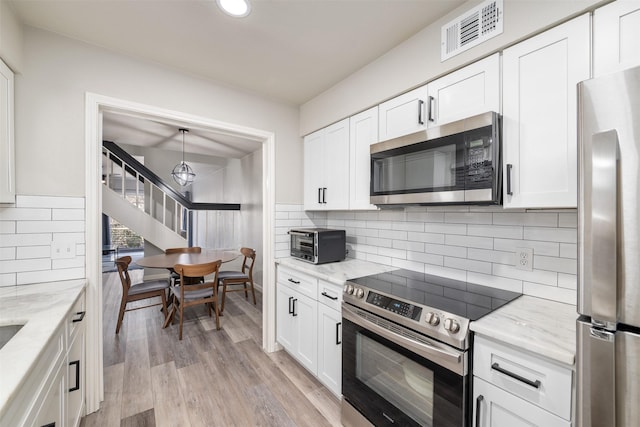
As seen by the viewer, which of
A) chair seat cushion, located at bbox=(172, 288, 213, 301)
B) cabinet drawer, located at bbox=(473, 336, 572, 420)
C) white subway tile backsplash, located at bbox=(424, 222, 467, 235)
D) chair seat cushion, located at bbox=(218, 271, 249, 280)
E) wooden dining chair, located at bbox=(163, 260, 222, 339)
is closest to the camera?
cabinet drawer, located at bbox=(473, 336, 572, 420)

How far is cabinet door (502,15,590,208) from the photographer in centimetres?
117

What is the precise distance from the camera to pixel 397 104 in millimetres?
1899

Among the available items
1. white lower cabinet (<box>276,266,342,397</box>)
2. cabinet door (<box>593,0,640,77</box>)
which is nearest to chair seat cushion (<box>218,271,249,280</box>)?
white lower cabinet (<box>276,266,342,397</box>)

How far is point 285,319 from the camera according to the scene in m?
2.56

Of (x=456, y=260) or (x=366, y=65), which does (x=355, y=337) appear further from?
(x=366, y=65)

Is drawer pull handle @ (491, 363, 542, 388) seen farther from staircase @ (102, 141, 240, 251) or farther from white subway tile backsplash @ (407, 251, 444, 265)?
staircase @ (102, 141, 240, 251)

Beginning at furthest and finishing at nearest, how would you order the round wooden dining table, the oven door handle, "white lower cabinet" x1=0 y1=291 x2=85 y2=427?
the round wooden dining table, the oven door handle, "white lower cabinet" x1=0 y1=291 x2=85 y2=427

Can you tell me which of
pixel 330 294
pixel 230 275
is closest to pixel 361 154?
pixel 330 294

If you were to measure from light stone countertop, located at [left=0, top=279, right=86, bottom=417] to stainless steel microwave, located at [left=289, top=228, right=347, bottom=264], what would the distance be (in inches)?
61.2

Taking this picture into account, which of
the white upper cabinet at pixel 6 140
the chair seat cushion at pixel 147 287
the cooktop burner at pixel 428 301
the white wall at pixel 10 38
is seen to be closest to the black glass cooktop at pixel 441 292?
the cooktop burner at pixel 428 301

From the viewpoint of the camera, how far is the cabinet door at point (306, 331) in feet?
7.06

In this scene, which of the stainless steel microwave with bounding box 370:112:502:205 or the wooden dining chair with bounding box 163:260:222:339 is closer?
the stainless steel microwave with bounding box 370:112:502:205

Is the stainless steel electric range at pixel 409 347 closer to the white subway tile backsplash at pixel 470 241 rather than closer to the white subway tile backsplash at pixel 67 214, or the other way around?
the white subway tile backsplash at pixel 470 241

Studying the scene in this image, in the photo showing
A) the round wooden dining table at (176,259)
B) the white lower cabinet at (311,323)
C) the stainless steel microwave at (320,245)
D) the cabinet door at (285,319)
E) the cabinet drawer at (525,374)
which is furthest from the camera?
the round wooden dining table at (176,259)
